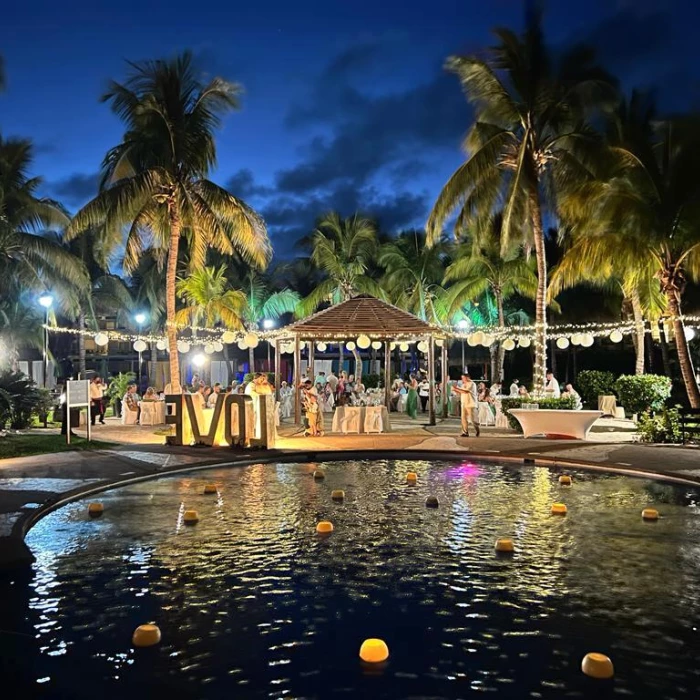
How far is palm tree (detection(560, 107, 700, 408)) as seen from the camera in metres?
18.3

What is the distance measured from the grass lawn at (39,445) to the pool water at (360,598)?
5990 mm

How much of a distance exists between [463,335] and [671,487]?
1311 cm

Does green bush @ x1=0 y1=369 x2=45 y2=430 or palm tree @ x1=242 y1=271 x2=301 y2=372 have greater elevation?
palm tree @ x1=242 y1=271 x2=301 y2=372

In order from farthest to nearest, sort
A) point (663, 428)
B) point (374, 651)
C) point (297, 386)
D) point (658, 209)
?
point (297, 386)
point (658, 209)
point (663, 428)
point (374, 651)

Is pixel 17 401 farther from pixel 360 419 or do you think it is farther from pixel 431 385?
pixel 431 385

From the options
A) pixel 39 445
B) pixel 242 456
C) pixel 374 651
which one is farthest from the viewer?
pixel 39 445

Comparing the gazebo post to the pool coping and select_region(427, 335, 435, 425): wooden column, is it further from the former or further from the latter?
the pool coping

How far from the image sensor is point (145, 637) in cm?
502

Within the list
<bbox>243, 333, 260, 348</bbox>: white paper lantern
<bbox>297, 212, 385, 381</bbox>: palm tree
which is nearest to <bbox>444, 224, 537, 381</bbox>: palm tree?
<bbox>297, 212, 385, 381</bbox>: palm tree

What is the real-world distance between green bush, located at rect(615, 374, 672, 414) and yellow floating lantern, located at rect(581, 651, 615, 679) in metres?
20.6

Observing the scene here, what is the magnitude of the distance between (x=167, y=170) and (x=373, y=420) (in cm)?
916

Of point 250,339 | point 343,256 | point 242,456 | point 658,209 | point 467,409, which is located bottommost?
point 242,456

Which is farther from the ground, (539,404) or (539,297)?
(539,297)

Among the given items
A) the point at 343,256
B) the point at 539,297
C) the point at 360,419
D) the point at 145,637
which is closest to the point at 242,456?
the point at 360,419
